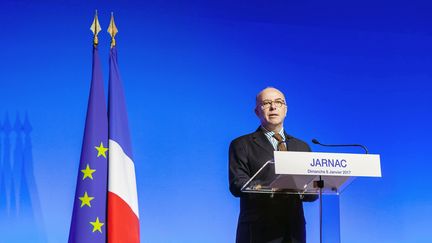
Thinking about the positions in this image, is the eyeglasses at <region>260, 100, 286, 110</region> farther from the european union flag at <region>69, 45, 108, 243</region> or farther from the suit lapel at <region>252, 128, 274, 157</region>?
the european union flag at <region>69, 45, 108, 243</region>

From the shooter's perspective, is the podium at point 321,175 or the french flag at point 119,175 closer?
the podium at point 321,175

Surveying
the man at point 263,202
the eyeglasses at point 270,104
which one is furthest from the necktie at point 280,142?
the eyeglasses at point 270,104

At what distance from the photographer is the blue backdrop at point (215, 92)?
12.2 feet

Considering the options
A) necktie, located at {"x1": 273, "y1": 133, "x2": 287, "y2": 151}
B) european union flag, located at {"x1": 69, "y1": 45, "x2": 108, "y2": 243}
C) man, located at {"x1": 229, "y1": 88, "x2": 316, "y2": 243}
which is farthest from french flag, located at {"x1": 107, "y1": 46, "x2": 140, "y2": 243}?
necktie, located at {"x1": 273, "y1": 133, "x2": 287, "y2": 151}

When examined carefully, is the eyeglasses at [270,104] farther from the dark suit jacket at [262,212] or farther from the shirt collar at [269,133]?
the dark suit jacket at [262,212]

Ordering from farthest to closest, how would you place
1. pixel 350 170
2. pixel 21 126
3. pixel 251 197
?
pixel 21 126 → pixel 251 197 → pixel 350 170

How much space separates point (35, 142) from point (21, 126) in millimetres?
124

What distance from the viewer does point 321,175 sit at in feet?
7.54

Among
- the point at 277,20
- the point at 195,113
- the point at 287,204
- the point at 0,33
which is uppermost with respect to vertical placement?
the point at 277,20

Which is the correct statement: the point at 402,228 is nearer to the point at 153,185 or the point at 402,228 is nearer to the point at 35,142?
the point at 153,185

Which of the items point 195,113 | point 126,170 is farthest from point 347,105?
point 126,170

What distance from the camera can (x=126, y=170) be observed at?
130 inches

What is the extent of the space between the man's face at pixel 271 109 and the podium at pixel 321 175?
1.58 feet

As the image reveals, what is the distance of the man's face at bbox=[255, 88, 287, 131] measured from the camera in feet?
9.46
